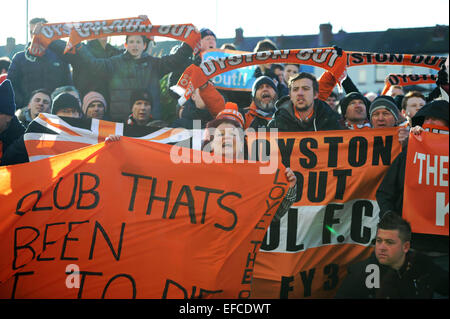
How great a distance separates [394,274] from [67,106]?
13.3 feet

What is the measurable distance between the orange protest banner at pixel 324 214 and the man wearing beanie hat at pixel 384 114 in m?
0.70

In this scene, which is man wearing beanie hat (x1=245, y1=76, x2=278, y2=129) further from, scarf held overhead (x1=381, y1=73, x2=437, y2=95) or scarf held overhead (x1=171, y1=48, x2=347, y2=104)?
scarf held overhead (x1=381, y1=73, x2=437, y2=95)

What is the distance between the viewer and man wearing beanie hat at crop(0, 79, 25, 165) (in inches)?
222

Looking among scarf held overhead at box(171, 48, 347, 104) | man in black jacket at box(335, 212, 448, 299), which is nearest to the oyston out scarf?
scarf held overhead at box(171, 48, 347, 104)

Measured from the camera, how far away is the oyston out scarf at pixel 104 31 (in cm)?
739

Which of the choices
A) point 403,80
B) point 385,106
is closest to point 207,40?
point 403,80

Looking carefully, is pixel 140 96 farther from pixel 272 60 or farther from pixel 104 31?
pixel 272 60

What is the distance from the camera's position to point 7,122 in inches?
224

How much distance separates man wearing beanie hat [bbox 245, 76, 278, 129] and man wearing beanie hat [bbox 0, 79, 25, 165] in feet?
8.88

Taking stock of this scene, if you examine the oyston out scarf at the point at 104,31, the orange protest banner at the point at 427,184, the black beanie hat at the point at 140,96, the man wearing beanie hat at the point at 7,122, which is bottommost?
the orange protest banner at the point at 427,184

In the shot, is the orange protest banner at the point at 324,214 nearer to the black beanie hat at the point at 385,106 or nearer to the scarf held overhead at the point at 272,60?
the black beanie hat at the point at 385,106

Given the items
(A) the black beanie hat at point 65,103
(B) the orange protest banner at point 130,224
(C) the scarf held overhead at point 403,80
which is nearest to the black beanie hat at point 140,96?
(A) the black beanie hat at point 65,103
